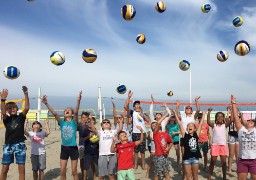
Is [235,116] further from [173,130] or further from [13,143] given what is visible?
[13,143]

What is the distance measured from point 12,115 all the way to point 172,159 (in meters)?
5.57

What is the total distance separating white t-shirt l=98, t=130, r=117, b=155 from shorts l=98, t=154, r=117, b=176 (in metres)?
0.10

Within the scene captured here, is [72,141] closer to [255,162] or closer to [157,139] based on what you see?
[157,139]

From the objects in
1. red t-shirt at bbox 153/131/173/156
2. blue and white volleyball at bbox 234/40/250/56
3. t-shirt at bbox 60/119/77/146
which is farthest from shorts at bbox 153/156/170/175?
blue and white volleyball at bbox 234/40/250/56

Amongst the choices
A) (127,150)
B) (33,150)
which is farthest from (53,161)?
(127,150)

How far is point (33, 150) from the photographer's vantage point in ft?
20.1

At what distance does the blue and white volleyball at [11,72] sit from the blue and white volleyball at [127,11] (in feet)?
14.1

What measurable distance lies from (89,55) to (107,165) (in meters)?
3.68

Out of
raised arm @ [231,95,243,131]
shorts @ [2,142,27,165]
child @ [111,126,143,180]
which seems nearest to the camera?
raised arm @ [231,95,243,131]

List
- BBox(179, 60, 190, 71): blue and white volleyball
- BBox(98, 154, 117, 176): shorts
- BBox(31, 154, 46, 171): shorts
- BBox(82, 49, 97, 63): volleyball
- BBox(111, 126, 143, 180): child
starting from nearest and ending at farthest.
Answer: BBox(111, 126, 143, 180): child → BBox(98, 154, 117, 176): shorts → BBox(31, 154, 46, 171): shorts → BBox(82, 49, 97, 63): volleyball → BBox(179, 60, 190, 71): blue and white volleyball

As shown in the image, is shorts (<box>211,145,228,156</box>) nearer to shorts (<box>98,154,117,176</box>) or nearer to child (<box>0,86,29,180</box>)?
shorts (<box>98,154,117,176</box>)

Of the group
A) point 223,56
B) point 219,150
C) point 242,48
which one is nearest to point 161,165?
point 219,150

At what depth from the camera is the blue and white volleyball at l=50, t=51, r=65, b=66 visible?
7.79 m

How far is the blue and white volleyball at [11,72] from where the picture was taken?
274 inches
